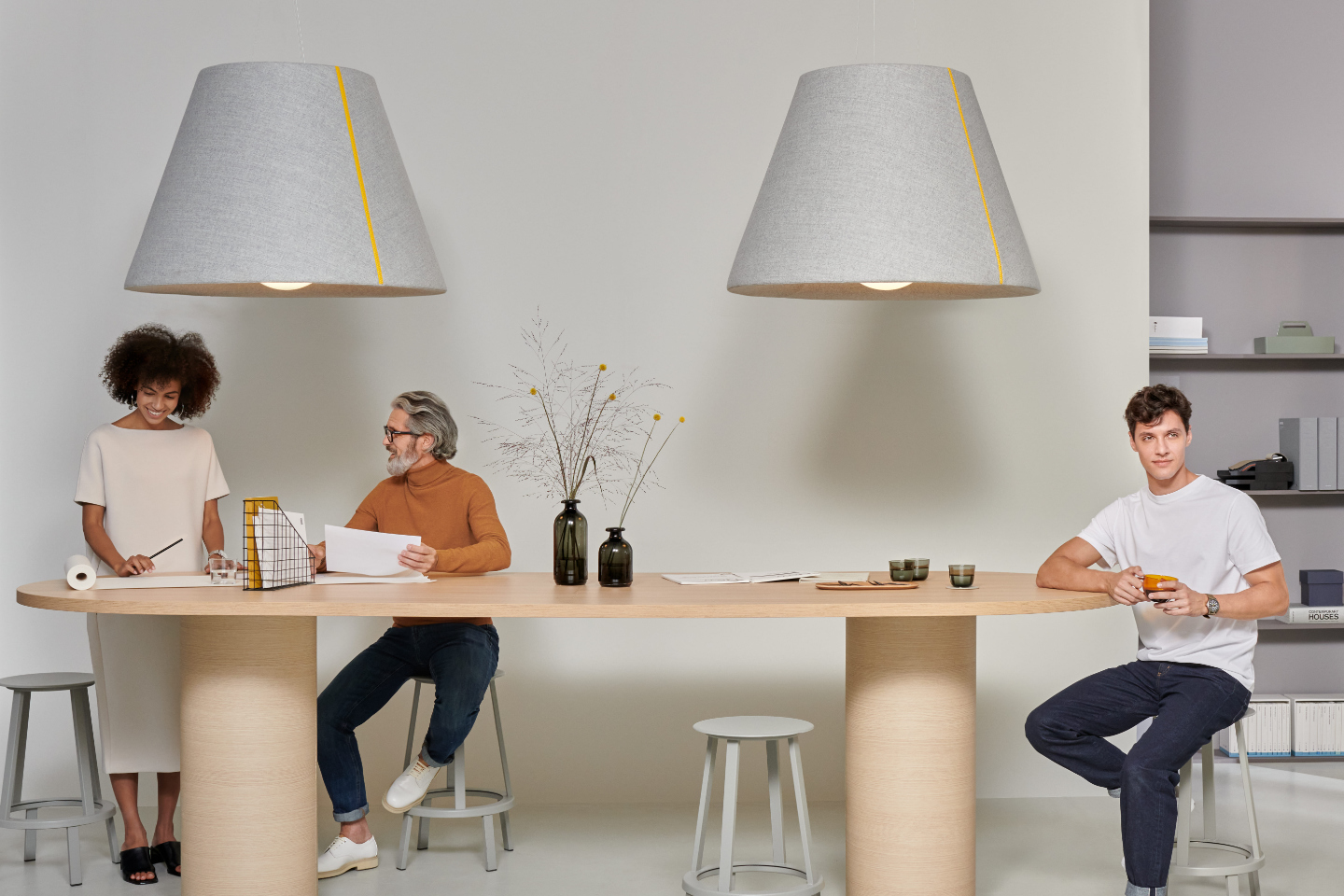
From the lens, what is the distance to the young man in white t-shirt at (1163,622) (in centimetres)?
271

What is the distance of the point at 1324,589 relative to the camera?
185 inches

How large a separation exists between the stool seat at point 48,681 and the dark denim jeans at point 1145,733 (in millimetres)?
2577

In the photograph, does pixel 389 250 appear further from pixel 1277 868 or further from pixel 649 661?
pixel 1277 868

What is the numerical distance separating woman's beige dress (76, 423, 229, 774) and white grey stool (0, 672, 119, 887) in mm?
60

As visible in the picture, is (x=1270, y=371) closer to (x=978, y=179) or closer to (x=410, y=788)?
(x=978, y=179)

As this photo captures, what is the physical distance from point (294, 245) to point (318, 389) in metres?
1.56

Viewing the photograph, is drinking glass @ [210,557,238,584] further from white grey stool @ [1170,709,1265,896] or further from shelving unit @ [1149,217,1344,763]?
shelving unit @ [1149,217,1344,763]

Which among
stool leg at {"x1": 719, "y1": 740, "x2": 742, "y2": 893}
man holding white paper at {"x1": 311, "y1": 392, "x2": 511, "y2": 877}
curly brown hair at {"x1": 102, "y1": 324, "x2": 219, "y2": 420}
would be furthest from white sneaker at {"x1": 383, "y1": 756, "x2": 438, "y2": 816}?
curly brown hair at {"x1": 102, "y1": 324, "x2": 219, "y2": 420}

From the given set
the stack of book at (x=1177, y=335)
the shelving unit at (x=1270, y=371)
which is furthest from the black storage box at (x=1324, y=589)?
the stack of book at (x=1177, y=335)

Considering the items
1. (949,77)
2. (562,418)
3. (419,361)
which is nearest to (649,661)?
(562,418)

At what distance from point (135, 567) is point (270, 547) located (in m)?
0.54

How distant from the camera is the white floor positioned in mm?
3207

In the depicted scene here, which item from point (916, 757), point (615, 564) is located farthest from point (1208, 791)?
point (615, 564)

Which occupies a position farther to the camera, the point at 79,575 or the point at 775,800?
the point at 775,800
